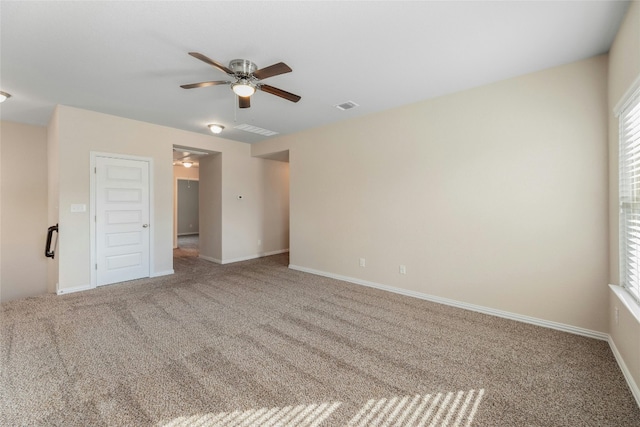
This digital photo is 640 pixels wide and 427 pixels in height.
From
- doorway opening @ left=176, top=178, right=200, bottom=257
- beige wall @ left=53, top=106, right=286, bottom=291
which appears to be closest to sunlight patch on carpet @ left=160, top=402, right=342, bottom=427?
beige wall @ left=53, top=106, right=286, bottom=291

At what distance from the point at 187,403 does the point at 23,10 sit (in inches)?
120

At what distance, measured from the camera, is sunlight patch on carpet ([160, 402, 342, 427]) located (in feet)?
5.38

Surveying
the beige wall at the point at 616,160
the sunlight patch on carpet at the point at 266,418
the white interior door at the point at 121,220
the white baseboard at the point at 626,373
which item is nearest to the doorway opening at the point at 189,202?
the white interior door at the point at 121,220

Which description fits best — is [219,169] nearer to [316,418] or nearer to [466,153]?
[466,153]

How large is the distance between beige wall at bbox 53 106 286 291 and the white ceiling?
623 millimetres

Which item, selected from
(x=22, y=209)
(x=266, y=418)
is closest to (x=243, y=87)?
(x=266, y=418)

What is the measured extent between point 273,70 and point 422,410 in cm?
284

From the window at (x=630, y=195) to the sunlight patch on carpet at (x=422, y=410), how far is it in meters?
1.53

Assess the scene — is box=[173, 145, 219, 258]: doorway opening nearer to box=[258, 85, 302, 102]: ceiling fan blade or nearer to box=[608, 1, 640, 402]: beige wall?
box=[258, 85, 302, 102]: ceiling fan blade

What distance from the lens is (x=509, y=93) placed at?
10.1 feet

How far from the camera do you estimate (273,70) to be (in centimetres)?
245

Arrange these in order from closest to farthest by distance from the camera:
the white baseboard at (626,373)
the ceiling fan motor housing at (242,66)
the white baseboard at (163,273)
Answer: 1. the white baseboard at (626,373)
2. the ceiling fan motor housing at (242,66)
3. the white baseboard at (163,273)

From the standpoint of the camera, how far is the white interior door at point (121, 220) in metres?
4.31

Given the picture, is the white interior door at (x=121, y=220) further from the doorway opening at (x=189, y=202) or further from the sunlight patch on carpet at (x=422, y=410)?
the sunlight patch on carpet at (x=422, y=410)
